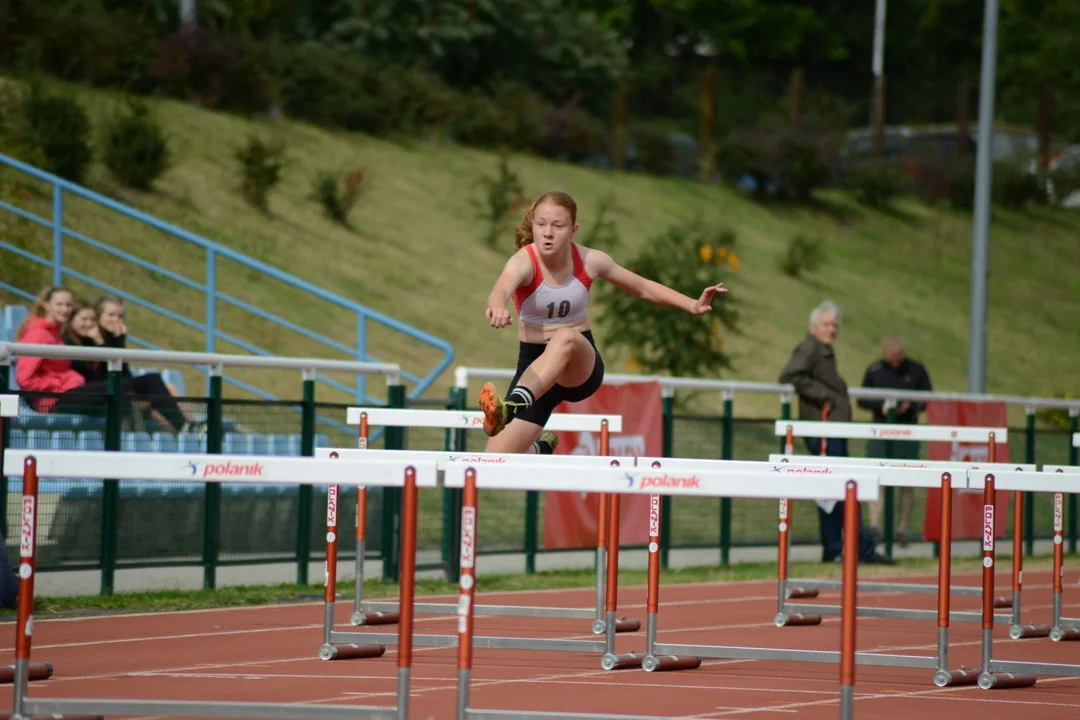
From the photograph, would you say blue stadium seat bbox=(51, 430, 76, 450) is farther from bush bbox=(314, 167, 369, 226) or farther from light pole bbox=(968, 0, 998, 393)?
bush bbox=(314, 167, 369, 226)

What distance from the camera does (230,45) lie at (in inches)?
1137

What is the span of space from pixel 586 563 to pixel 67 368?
526cm

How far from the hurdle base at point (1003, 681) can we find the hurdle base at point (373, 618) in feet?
12.0

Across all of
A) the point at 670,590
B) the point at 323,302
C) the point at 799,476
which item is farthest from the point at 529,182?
the point at 799,476

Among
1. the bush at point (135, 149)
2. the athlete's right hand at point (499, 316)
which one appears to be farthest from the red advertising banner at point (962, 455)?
the bush at point (135, 149)

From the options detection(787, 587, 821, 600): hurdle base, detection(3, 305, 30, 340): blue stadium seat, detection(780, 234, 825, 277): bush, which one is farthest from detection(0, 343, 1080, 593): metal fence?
detection(780, 234, 825, 277): bush

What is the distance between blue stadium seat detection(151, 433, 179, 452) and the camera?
11.2 m

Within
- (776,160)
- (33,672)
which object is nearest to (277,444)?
(33,672)

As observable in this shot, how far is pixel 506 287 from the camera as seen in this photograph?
25.5ft

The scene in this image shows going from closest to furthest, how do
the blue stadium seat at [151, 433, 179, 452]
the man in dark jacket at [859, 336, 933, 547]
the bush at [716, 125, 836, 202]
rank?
the blue stadium seat at [151, 433, 179, 452] < the man in dark jacket at [859, 336, 933, 547] < the bush at [716, 125, 836, 202]

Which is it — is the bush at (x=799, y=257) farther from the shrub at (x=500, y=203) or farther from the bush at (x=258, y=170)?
the bush at (x=258, y=170)

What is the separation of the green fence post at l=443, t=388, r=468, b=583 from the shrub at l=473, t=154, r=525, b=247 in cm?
1587

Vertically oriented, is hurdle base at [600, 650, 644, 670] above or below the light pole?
below

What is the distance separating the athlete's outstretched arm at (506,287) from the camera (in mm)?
7242
